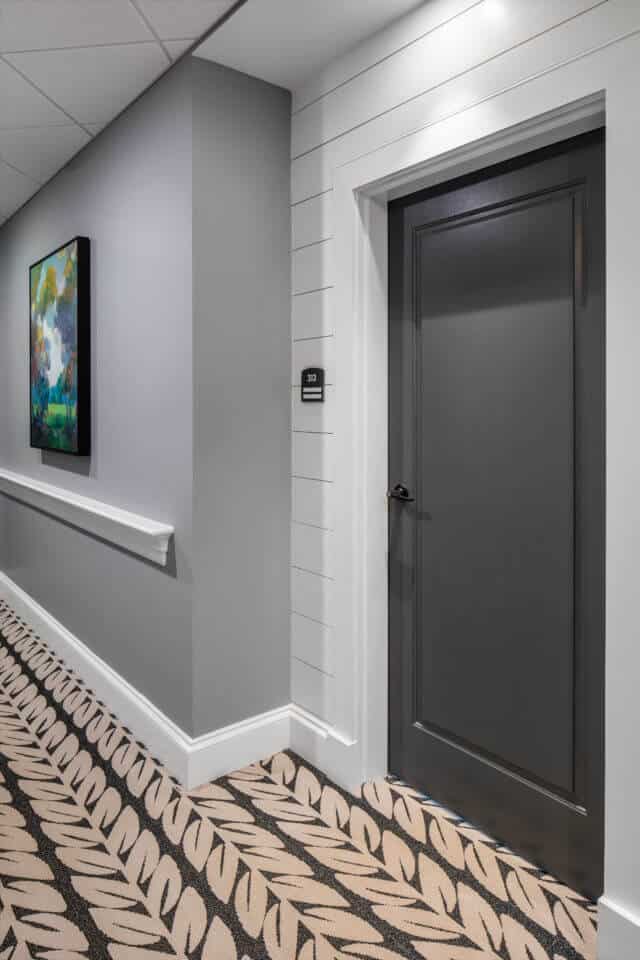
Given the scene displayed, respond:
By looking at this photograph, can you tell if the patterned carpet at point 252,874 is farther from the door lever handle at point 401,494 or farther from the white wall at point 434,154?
the door lever handle at point 401,494

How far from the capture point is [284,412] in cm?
247

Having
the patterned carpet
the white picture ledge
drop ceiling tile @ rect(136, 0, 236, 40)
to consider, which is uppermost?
drop ceiling tile @ rect(136, 0, 236, 40)

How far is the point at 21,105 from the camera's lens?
2561 millimetres

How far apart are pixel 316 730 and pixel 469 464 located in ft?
3.67

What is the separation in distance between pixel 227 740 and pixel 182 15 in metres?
2.32

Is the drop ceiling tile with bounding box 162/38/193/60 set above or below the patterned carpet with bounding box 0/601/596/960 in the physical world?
above

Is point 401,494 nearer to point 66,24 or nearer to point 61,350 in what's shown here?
point 66,24

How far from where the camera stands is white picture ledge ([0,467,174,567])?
2389 mm

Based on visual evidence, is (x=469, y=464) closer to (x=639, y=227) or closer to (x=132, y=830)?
(x=639, y=227)

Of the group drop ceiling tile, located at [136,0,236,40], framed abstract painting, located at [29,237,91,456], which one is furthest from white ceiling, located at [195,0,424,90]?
framed abstract painting, located at [29,237,91,456]

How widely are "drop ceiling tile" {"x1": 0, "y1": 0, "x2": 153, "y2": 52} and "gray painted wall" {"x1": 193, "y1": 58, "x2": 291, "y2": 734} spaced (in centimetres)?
26

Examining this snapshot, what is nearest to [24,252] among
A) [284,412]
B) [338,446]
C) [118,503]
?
[118,503]

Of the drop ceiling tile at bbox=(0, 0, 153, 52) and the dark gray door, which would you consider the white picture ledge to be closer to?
the dark gray door

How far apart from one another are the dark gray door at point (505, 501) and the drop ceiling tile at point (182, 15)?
0.77 meters
